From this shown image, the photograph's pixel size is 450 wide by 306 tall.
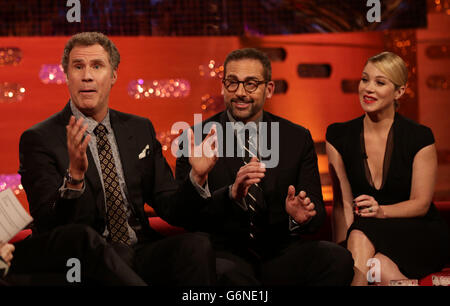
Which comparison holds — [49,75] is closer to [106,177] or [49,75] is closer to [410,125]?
[106,177]

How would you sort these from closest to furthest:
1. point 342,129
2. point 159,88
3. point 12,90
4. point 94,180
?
point 94,180 → point 342,129 → point 12,90 → point 159,88

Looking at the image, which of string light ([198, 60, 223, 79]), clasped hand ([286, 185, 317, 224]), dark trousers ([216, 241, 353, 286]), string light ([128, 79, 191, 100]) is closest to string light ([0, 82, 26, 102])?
string light ([128, 79, 191, 100])

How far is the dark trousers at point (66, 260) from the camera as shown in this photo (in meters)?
1.71

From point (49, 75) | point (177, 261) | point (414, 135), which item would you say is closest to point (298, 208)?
point (177, 261)

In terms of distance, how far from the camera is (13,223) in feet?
6.11

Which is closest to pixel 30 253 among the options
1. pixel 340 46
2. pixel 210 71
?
pixel 210 71

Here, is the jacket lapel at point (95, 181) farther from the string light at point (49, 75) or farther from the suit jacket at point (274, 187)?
the string light at point (49, 75)

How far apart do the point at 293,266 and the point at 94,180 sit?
2.56 feet

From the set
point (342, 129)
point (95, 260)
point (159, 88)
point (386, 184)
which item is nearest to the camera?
point (95, 260)

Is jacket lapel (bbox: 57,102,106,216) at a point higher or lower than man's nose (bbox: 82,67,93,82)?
lower

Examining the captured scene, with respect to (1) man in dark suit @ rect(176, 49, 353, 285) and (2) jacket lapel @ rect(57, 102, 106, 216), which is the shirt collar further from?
(1) man in dark suit @ rect(176, 49, 353, 285)

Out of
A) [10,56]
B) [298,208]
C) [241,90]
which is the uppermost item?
[10,56]

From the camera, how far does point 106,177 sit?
209 cm

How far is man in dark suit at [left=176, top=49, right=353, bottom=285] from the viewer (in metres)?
2.02
